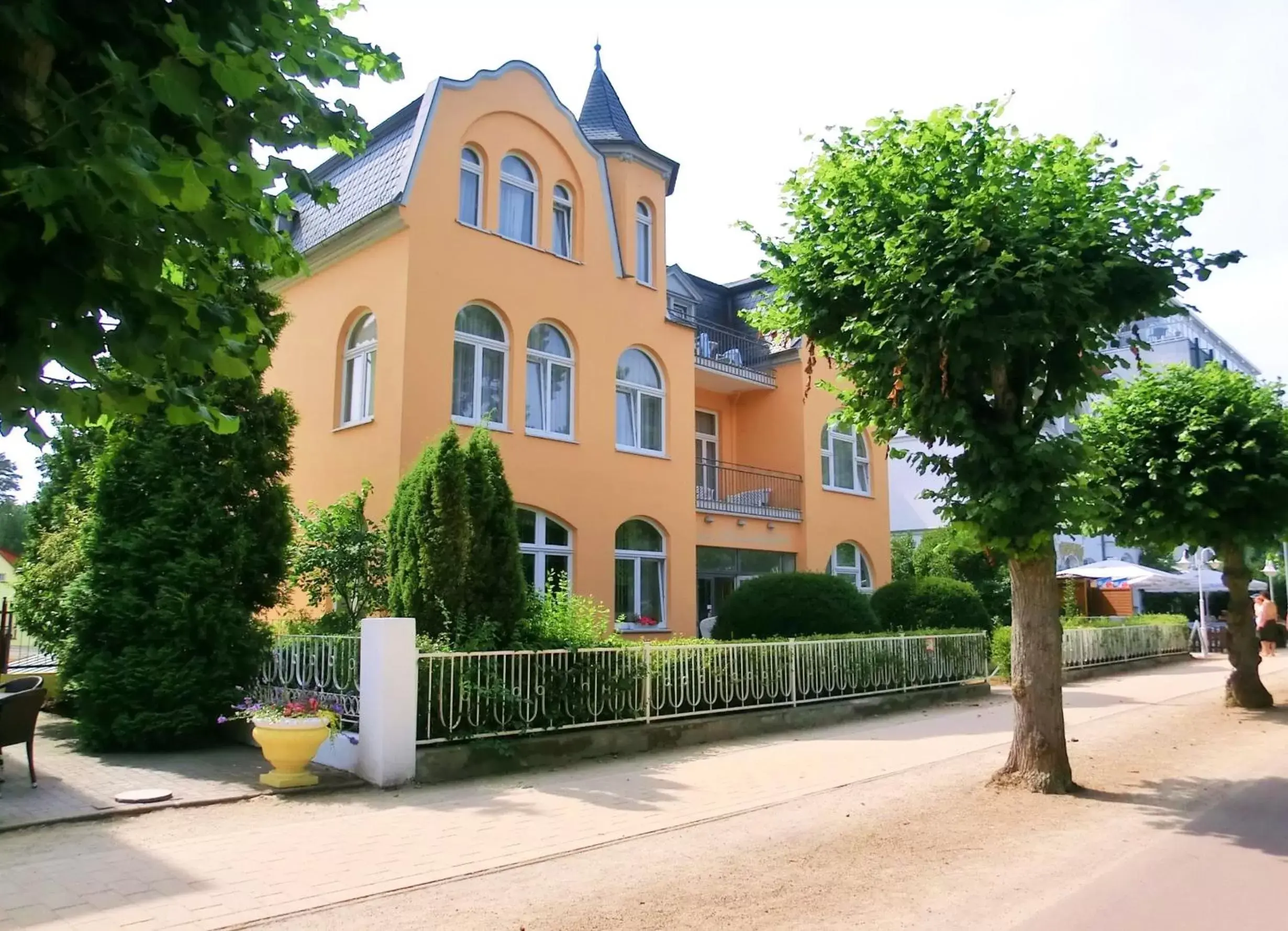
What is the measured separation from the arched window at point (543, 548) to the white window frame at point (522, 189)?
15.4 ft

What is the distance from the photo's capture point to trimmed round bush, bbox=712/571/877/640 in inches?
620

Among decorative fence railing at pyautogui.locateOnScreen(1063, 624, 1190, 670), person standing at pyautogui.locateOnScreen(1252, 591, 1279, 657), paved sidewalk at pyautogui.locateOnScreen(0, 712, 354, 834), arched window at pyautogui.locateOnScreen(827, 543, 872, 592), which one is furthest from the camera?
arched window at pyautogui.locateOnScreen(827, 543, 872, 592)

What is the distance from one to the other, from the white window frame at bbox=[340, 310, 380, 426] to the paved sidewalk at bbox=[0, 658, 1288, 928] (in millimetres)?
8107

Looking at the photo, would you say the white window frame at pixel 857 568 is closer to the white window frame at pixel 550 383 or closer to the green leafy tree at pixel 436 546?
the white window frame at pixel 550 383

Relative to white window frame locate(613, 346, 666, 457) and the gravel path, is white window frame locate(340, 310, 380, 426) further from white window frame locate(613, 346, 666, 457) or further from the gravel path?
the gravel path

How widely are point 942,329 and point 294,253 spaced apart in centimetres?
535

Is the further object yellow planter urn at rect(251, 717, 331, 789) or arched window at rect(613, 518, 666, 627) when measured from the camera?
arched window at rect(613, 518, 666, 627)

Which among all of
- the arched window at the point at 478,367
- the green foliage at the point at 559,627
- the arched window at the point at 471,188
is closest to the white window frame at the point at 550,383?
the arched window at the point at 478,367

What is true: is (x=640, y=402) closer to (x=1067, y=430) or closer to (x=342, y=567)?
(x=342, y=567)

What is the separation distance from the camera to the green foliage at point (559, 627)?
10688 millimetres

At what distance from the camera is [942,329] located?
790cm

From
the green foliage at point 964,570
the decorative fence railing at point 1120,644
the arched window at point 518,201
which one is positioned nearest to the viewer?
the arched window at point 518,201

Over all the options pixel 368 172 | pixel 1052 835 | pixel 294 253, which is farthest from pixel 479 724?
pixel 368 172

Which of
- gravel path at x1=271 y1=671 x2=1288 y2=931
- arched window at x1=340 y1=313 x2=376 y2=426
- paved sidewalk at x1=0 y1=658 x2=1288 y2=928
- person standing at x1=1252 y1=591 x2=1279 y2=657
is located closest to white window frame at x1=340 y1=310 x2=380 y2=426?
arched window at x1=340 y1=313 x2=376 y2=426
